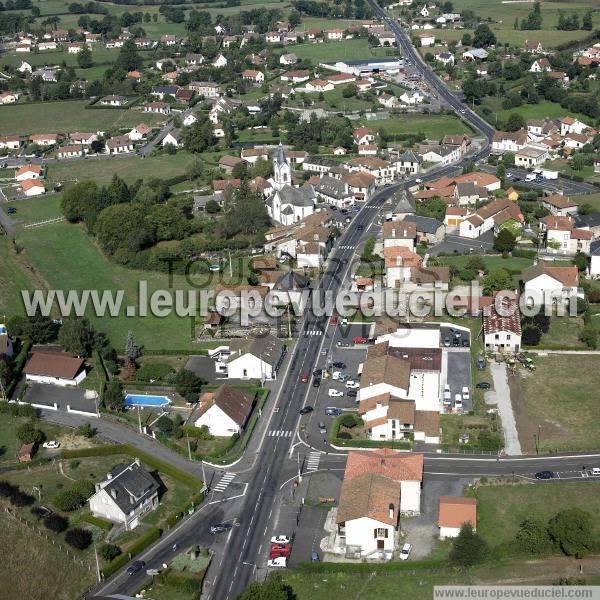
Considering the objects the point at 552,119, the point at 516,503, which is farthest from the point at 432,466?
the point at 552,119

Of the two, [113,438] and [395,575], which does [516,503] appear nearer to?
[395,575]

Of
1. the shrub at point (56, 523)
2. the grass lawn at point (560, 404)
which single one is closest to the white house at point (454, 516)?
the grass lawn at point (560, 404)

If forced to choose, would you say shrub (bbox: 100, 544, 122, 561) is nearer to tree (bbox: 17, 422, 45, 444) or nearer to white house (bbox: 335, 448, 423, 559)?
white house (bbox: 335, 448, 423, 559)

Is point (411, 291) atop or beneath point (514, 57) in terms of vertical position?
beneath

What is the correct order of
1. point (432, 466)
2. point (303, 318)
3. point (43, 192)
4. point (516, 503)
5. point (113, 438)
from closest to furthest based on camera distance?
point (516, 503)
point (432, 466)
point (113, 438)
point (303, 318)
point (43, 192)

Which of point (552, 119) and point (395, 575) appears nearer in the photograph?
point (395, 575)

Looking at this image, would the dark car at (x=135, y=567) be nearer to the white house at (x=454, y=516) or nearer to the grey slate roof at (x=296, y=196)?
the white house at (x=454, y=516)

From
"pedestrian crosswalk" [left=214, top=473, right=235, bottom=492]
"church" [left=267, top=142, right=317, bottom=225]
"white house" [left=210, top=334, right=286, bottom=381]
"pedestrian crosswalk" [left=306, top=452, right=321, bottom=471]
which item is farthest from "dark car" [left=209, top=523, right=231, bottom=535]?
"church" [left=267, top=142, right=317, bottom=225]
